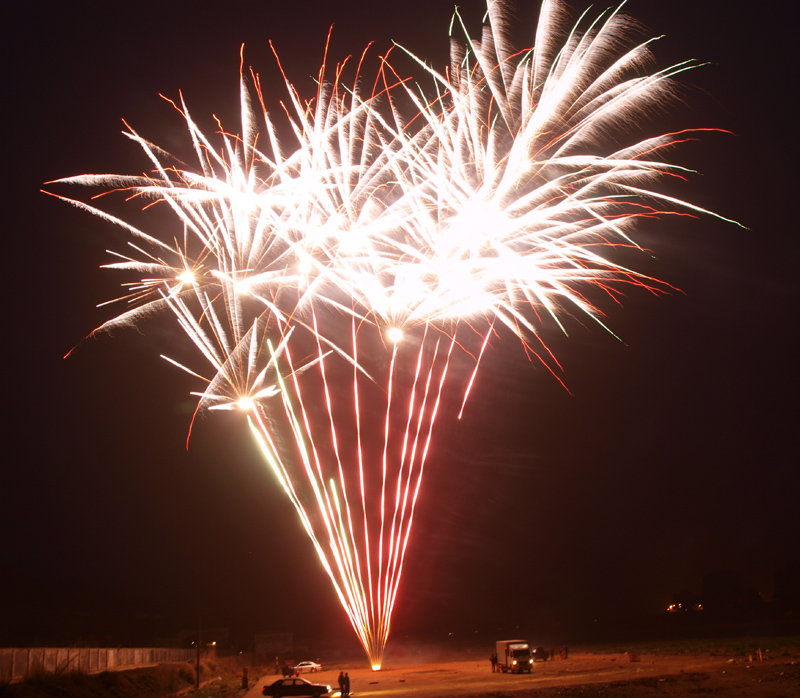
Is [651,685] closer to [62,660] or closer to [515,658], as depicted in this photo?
[515,658]

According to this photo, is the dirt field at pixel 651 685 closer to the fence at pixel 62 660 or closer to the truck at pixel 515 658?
the truck at pixel 515 658

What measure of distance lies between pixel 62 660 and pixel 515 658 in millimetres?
17727

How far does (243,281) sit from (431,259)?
3871 mm

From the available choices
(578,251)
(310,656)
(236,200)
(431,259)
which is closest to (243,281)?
(236,200)

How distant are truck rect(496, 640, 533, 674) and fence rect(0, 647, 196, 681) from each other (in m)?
15.2

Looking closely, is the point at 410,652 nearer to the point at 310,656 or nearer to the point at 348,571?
the point at 310,656

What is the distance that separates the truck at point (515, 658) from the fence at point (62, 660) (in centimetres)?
1522

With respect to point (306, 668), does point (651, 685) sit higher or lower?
higher

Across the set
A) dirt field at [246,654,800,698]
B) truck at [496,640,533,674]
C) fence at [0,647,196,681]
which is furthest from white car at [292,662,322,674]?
truck at [496,640,533,674]

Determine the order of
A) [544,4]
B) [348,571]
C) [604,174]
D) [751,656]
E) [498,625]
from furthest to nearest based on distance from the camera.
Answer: [498,625] < [751,656] < [348,571] < [604,174] < [544,4]

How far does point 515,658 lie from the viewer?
2736cm

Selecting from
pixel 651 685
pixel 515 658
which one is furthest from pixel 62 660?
pixel 515 658

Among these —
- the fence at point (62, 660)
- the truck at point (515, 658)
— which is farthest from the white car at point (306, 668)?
the truck at point (515, 658)

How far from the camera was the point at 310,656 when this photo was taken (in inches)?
2076
